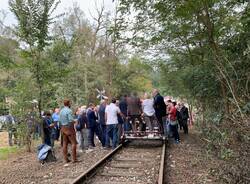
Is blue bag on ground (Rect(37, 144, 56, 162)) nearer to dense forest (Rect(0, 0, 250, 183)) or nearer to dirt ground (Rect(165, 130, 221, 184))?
dense forest (Rect(0, 0, 250, 183))

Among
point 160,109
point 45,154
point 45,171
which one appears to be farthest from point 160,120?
point 45,171

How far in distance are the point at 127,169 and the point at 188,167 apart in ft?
6.27

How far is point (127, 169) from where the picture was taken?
9914 millimetres

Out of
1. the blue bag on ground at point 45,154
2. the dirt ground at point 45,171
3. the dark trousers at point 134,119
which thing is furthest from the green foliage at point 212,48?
the blue bag on ground at point 45,154

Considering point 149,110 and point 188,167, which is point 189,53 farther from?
point 188,167

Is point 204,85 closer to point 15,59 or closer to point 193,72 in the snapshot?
point 193,72

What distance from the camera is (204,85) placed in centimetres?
1545

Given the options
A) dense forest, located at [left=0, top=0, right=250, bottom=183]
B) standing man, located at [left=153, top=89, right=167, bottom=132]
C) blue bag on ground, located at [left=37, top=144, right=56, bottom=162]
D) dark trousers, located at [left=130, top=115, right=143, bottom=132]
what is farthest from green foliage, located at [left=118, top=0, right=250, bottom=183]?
blue bag on ground, located at [left=37, top=144, right=56, bottom=162]

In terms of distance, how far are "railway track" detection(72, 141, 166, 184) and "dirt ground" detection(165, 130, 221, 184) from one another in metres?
0.36

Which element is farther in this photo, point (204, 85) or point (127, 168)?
point (204, 85)

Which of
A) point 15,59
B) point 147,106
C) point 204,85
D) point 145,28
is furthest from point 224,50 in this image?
point 15,59

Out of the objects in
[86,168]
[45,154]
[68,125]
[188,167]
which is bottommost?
[188,167]

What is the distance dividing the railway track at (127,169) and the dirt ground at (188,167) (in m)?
0.36

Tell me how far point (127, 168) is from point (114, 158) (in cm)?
163
